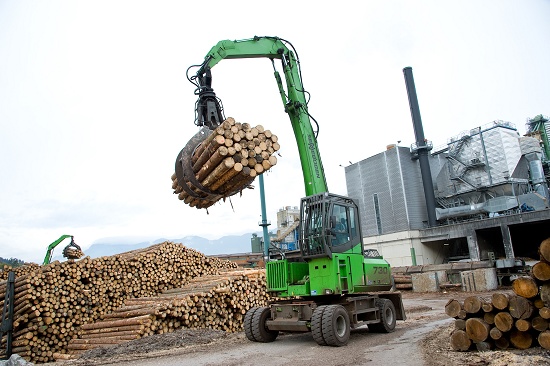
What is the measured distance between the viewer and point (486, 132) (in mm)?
38969

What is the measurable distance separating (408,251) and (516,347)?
32607 millimetres

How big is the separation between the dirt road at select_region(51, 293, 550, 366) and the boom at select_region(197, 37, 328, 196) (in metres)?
Result: 3.58

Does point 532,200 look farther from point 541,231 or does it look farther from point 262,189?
point 262,189

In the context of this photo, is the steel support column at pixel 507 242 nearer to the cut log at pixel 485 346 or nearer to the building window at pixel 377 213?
the building window at pixel 377 213

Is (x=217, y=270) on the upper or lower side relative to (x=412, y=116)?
lower

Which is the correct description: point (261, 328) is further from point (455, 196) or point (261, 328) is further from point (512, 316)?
point (455, 196)

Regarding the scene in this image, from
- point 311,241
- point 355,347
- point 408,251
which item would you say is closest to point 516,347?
point 355,347

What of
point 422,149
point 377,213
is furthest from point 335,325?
point 422,149

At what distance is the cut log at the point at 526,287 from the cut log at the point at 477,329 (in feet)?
2.63

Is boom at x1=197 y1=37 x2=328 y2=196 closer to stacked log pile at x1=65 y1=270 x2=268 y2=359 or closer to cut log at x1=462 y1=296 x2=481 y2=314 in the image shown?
cut log at x1=462 y1=296 x2=481 y2=314

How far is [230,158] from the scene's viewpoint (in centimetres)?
774

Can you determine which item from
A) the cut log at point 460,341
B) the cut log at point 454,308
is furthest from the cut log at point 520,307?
the cut log at point 460,341

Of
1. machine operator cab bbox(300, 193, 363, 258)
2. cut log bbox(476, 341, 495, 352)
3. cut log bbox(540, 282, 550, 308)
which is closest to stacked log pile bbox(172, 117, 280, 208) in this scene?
machine operator cab bbox(300, 193, 363, 258)

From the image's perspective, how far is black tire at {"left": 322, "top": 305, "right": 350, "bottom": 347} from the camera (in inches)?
346
